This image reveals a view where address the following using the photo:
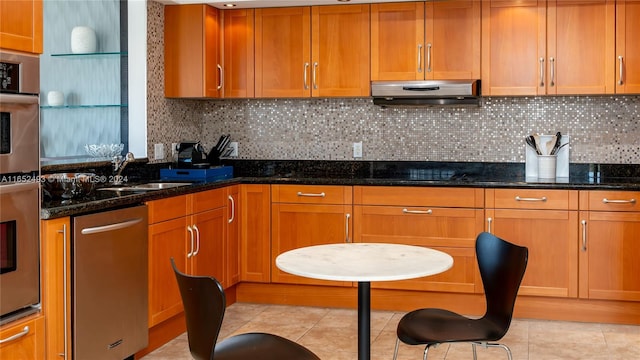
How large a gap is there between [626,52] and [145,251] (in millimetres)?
3264

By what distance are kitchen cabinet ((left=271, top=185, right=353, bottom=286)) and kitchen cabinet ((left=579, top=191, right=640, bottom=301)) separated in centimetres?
150

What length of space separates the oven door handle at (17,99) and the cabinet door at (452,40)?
2.82 m

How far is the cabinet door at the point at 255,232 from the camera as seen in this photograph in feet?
16.2

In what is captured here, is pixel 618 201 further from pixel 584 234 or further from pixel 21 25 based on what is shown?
pixel 21 25

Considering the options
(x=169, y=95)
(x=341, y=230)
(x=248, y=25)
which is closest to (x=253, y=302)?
(x=341, y=230)

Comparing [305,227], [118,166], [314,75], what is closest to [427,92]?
[314,75]

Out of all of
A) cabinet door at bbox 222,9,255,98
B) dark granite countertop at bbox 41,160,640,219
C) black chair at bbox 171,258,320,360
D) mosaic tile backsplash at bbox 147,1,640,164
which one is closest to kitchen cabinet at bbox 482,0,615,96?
mosaic tile backsplash at bbox 147,1,640,164

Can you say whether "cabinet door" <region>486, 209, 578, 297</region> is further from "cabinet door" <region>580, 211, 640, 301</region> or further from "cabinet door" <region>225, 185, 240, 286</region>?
"cabinet door" <region>225, 185, 240, 286</region>

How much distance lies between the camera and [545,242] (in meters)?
4.51

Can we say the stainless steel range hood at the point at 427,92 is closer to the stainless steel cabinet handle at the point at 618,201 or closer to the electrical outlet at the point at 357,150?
the electrical outlet at the point at 357,150

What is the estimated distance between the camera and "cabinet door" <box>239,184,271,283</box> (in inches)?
195

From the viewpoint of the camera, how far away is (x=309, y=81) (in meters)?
5.14

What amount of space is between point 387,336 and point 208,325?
85.6 inches

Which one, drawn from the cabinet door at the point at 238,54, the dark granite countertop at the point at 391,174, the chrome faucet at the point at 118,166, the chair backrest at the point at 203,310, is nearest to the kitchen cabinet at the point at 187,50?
the cabinet door at the point at 238,54
